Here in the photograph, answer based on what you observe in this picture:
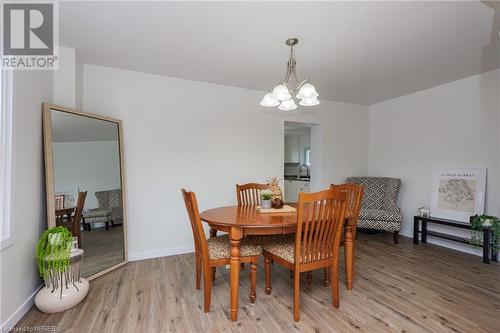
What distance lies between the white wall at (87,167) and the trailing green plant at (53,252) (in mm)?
464

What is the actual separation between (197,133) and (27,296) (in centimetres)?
231

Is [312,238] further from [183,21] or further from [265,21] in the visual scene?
[183,21]

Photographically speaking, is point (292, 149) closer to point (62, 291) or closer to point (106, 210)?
point (106, 210)

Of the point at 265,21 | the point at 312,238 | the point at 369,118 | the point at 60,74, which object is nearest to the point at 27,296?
the point at 60,74

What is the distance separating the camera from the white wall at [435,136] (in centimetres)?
315

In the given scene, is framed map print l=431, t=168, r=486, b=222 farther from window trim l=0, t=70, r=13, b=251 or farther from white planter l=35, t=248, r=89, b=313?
window trim l=0, t=70, r=13, b=251

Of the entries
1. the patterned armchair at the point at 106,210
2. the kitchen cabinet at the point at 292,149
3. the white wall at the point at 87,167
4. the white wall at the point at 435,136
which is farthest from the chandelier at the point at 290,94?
the kitchen cabinet at the point at 292,149

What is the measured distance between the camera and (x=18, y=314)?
1798mm

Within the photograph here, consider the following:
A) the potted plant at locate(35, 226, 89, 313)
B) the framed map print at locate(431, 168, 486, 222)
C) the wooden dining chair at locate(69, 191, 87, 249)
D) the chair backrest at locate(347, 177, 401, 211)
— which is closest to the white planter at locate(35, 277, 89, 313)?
the potted plant at locate(35, 226, 89, 313)

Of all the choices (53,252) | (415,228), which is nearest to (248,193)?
(53,252)

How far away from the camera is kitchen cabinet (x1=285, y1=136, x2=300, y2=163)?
7.04 m

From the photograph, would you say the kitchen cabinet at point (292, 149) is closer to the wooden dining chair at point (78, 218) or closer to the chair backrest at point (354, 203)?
the chair backrest at point (354, 203)

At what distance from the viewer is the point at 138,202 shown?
3.08 meters

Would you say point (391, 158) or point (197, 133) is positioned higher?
point (197, 133)
